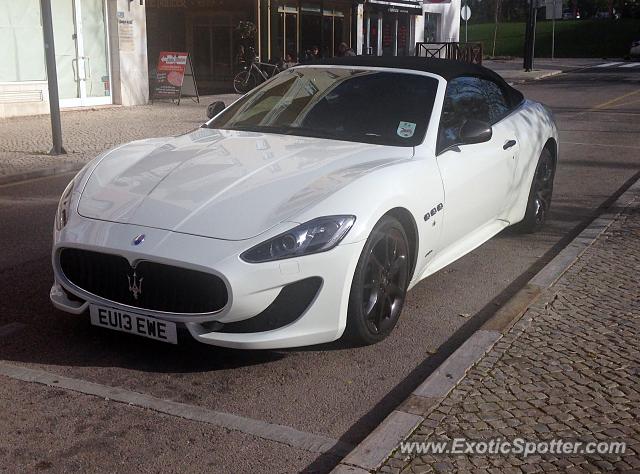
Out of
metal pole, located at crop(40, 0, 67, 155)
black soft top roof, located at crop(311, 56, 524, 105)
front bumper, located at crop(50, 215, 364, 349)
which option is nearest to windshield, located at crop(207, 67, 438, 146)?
black soft top roof, located at crop(311, 56, 524, 105)

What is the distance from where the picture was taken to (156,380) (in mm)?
3980

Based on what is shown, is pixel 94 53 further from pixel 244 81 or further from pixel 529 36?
pixel 529 36

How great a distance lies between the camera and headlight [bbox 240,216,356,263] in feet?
12.4

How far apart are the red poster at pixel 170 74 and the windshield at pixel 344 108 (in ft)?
45.4

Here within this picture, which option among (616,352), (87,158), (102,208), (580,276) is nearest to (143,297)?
(102,208)

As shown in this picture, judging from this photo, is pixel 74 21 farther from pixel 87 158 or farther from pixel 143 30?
pixel 87 158

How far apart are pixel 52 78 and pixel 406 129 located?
7.75 meters

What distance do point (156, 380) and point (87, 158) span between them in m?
7.91

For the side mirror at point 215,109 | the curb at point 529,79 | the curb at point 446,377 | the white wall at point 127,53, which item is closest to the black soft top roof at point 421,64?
the side mirror at point 215,109

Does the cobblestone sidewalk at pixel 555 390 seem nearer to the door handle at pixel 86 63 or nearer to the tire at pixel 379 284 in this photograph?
the tire at pixel 379 284

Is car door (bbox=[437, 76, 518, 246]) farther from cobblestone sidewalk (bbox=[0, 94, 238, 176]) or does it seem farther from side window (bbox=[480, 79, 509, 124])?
cobblestone sidewalk (bbox=[0, 94, 238, 176])

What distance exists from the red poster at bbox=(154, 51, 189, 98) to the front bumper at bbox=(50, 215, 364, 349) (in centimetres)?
1567

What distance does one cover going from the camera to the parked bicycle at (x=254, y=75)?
22.8m

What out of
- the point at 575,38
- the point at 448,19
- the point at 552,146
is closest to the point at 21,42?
the point at 552,146
